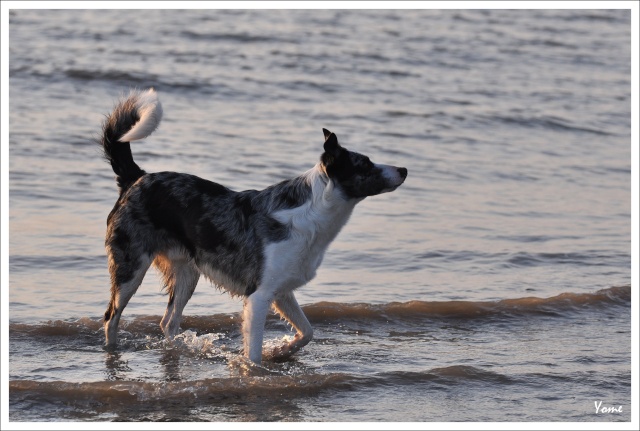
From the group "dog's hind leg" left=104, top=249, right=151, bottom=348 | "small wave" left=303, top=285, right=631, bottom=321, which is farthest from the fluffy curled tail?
"small wave" left=303, top=285, right=631, bottom=321

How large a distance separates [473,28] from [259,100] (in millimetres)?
8380

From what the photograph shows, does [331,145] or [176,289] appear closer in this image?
[331,145]

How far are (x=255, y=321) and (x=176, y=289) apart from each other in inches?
40.0

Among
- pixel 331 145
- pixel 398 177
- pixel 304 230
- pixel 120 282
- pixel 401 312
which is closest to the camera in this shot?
pixel 331 145

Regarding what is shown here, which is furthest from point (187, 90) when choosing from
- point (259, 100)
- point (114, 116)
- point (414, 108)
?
point (114, 116)

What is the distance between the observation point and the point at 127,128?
761 cm

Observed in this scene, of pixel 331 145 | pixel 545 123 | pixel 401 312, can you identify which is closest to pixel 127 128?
pixel 331 145

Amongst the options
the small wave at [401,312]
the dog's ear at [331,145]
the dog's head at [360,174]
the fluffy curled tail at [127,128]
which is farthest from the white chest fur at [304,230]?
the small wave at [401,312]

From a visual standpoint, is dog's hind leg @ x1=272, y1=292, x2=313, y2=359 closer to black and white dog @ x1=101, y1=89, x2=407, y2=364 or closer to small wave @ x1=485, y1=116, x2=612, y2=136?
black and white dog @ x1=101, y1=89, x2=407, y2=364

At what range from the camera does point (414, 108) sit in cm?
1614

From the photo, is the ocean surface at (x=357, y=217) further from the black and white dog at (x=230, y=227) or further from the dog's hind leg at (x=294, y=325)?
the black and white dog at (x=230, y=227)

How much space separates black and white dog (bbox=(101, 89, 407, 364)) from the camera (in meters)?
6.99

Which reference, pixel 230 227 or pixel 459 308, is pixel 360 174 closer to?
pixel 230 227

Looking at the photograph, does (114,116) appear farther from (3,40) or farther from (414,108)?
(414,108)
